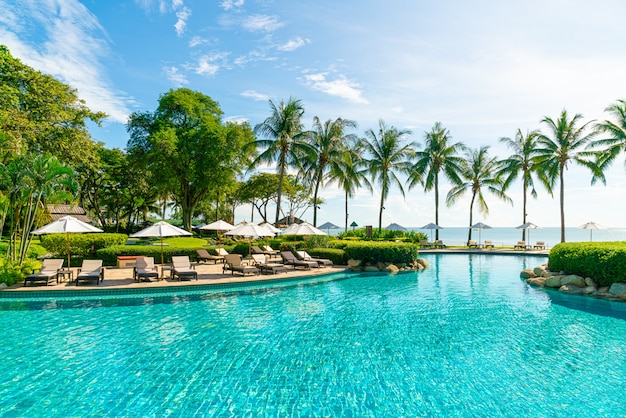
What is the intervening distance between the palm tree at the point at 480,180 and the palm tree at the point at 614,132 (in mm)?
11530

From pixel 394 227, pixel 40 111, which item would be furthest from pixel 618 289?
pixel 40 111

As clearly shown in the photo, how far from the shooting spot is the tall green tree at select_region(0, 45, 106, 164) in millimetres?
18625

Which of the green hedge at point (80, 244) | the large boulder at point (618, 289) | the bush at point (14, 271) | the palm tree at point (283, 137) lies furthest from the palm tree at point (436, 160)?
the bush at point (14, 271)

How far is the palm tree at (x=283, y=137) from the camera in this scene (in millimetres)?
27906

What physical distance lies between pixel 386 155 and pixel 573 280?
19.8 metres

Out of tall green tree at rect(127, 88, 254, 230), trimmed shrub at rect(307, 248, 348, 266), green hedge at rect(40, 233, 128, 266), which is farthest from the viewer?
tall green tree at rect(127, 88, 254, 230)

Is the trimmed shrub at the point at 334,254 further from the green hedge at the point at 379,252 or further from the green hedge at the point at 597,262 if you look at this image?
the green hedge at the point at 597,262

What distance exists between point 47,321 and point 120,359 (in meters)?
4.04

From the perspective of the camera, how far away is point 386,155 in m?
32.0

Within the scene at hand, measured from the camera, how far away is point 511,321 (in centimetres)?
993

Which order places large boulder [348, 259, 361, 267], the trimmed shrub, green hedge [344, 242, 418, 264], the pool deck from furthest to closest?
the trimmed shrub, green hedge [344, 242, 418, 264], large boulder [348, 259, 361, 267], the pool deck

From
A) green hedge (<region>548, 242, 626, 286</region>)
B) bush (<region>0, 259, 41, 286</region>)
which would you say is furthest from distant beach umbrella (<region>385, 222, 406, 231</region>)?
bush (<region>0, 259, 41, 286</region>)

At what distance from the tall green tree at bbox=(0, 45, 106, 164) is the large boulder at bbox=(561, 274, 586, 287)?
2525 centimetres

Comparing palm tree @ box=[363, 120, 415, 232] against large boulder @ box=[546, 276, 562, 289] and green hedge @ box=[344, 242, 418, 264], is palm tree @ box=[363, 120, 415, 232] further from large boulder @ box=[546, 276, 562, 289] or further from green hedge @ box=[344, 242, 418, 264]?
large boulder @ box=[546, 276, 562, 289]
